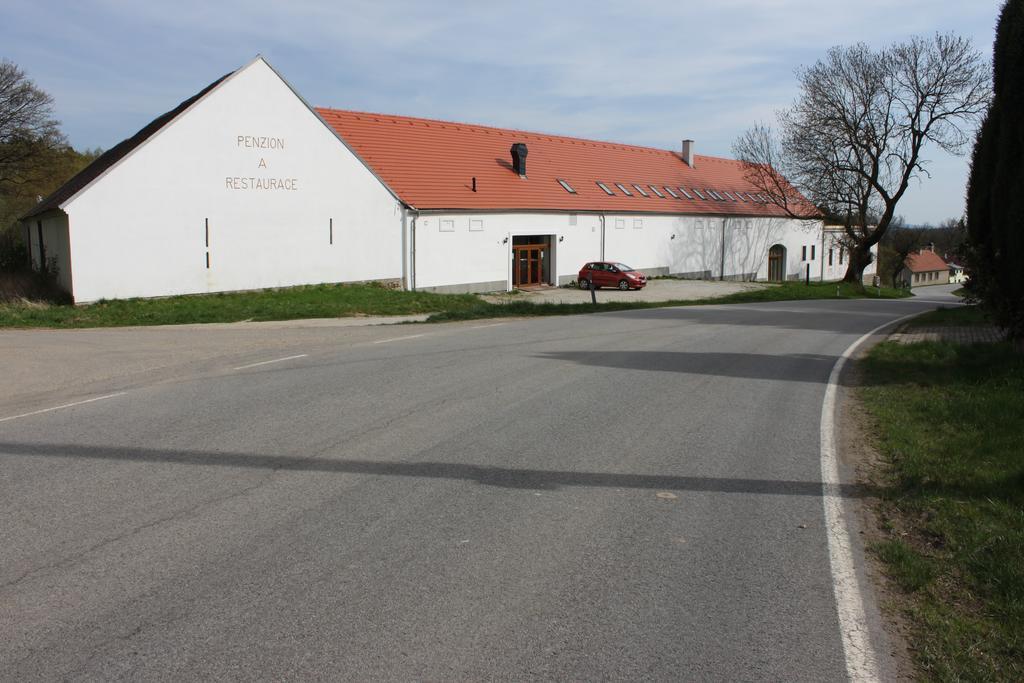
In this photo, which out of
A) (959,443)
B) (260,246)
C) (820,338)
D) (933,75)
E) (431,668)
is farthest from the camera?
(933,75)

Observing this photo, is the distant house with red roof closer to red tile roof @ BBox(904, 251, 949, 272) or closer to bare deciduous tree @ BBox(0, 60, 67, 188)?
red tile roof @ BBox(904, 251, 949, 272)

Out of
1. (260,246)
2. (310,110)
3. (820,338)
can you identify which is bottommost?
(820,338)

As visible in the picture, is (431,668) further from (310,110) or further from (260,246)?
(310,110)

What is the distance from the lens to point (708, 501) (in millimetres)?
6191

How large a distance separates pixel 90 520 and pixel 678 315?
1966 cm

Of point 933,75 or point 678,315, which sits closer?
point 678,315

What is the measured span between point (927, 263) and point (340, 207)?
11863 centimetres

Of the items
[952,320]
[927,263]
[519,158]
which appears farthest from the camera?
[927,263]

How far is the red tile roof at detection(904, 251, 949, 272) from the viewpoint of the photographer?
120 metres

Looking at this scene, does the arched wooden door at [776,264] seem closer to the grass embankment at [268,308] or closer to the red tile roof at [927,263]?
the grass embankment at [268,308]

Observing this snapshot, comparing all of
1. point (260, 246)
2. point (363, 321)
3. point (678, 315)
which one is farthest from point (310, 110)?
point (678, 315)

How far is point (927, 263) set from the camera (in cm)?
12731

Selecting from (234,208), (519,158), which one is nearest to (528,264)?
(519,158)

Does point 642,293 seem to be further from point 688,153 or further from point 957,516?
point 957,516
